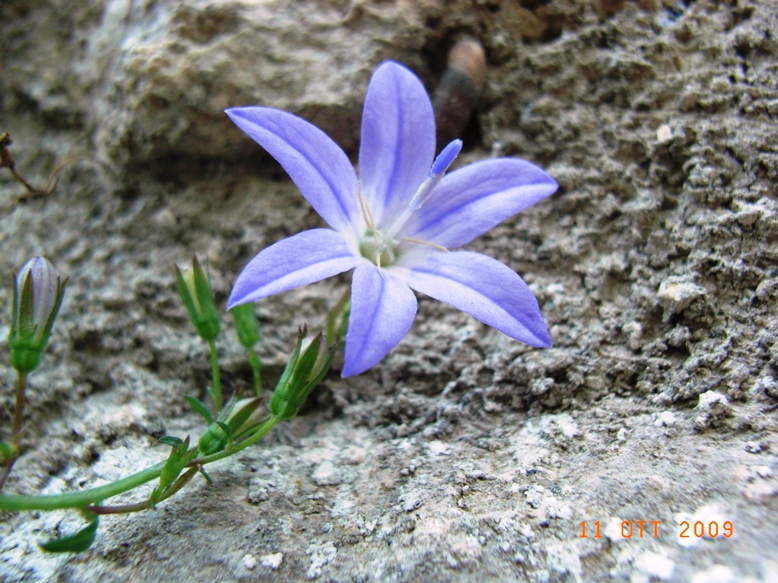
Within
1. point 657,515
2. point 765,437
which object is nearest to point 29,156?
point 657,515

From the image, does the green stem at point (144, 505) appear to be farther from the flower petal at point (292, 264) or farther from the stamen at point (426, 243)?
the stamen at point (426, 243)

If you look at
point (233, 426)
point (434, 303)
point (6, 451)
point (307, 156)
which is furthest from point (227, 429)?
point (434, 303)

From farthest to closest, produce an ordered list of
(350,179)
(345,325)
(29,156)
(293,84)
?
(29,156), (293,84), (345,325), (350,179)

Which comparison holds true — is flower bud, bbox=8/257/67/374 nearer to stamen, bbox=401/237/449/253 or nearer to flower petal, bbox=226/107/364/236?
flower petal, bbox=226/107/364/236

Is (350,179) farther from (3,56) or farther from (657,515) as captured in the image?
(3,56)

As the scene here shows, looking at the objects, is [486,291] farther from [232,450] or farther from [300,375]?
[232,450]
